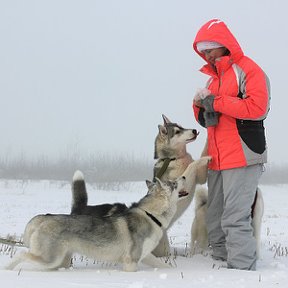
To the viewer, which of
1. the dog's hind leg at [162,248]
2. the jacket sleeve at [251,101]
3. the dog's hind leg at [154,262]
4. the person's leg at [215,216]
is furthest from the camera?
the dog's hind leg at [162,248]

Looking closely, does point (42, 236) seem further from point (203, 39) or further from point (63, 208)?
point (63, 208)

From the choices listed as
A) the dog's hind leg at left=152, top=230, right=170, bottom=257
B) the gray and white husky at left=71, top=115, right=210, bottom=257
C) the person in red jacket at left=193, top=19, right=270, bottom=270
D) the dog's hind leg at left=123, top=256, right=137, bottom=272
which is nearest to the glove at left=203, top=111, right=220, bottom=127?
the person in red jacket at left=193, top=19, right=270, bottom=270

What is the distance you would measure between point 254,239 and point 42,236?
7.55 feet

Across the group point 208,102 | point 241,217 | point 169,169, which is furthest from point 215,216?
point 208,102

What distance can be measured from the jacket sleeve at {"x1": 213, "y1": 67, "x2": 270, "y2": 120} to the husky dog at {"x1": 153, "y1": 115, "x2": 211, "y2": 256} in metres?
1.03

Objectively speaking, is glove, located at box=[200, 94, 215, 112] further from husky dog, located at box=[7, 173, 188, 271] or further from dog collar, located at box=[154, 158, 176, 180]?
dog collar, located at box=[154, 158, 176, 180]

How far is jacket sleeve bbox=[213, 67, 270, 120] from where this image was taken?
489 centimetres

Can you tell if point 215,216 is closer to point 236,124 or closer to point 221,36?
point 236,124

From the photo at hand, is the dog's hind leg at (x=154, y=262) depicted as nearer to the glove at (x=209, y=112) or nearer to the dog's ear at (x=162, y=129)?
the glove at (x=209, y=112)

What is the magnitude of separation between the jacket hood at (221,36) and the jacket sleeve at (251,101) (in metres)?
0.29

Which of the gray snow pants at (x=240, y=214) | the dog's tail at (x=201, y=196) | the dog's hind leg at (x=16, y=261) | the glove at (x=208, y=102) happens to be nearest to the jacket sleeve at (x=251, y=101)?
the glove at (x=208, y=102)

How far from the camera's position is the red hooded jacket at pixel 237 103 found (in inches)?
193

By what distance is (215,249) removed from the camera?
5809mm

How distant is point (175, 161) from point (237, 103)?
144cm
